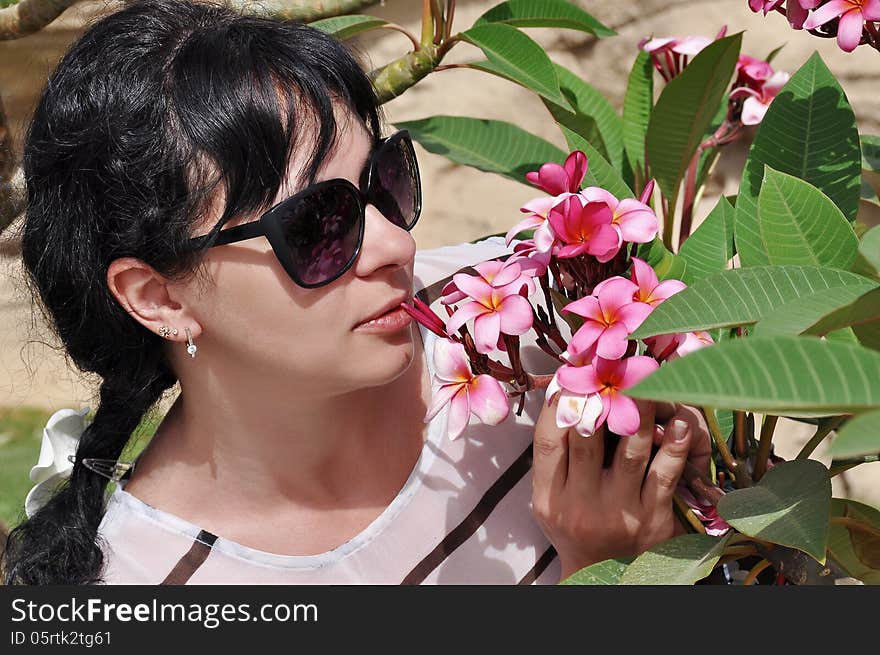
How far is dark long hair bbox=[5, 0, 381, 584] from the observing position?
99 centimetres

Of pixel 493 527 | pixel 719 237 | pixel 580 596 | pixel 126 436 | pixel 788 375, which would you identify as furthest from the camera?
pixel 126 436

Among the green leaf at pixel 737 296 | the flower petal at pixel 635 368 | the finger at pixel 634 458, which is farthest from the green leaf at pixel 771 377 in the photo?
the finger at pixel 634 458

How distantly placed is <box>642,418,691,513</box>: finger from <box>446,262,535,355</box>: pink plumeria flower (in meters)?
0.21

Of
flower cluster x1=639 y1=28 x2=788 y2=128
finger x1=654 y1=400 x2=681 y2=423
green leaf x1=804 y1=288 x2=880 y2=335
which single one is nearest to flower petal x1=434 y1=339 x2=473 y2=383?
finger x1=654 y1=400 x2=681 y2=423

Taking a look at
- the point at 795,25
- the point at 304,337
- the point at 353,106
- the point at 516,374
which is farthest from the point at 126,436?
the point at 795,25

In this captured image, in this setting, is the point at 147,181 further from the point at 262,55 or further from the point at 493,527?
the point at 493,527

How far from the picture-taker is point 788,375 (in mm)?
532

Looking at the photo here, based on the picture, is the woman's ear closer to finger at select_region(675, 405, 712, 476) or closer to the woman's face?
the woman's face

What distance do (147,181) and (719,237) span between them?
25.6 inches

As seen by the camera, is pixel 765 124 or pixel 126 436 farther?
pixel 126 436

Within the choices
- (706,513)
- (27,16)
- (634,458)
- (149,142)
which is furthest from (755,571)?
(27,16)

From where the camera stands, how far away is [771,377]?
53 centimetres

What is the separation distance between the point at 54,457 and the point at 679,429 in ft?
3.12

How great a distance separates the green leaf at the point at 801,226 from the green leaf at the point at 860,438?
0.40m
